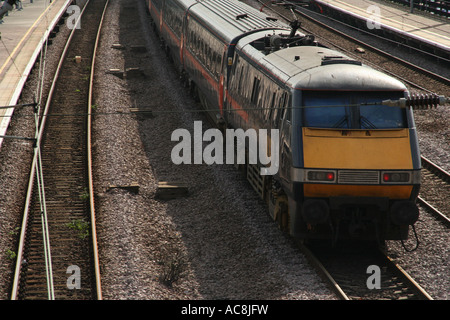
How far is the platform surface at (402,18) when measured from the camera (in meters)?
33.2

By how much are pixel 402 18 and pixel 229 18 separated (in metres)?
21.7

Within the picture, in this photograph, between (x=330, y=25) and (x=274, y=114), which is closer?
(x=274, y=114)

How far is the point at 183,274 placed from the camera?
1227 centimetres

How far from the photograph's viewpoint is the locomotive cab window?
11883mm

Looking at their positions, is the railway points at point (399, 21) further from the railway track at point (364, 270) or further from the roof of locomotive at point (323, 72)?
the railway track at point (364, 270)

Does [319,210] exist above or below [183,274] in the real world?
above

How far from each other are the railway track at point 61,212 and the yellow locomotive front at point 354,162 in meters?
4.12

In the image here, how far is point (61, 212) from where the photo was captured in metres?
15.0

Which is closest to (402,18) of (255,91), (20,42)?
(20,42)

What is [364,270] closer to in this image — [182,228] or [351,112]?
[351,112]

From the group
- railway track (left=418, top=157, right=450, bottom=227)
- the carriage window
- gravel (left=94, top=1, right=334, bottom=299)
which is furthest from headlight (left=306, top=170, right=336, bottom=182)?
Result: railway track (left=418, top=157, right=450, bottom=227)

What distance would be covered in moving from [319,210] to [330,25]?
2904 centimetres

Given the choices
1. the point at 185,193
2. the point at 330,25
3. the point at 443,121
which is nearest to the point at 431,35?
the point at 330,25
